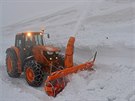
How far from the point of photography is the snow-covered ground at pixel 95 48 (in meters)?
4.43

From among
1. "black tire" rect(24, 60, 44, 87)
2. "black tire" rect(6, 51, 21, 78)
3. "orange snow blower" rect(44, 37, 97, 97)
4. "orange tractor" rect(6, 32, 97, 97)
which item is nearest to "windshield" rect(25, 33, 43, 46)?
"orange tractor" rect(6, 32, 97, 97)

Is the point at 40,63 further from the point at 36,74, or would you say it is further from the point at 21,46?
the point at 21,46

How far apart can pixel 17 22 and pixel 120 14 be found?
259 centimetres

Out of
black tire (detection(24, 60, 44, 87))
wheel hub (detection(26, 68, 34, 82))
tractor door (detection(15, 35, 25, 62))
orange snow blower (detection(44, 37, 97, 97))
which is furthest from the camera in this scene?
tractor door (detection(15, 35, 25, 62))

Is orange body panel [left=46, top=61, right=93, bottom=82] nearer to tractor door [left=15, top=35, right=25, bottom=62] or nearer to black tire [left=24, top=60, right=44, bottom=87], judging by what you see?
black tire [left=24, top=60, right=44, bottom=87]

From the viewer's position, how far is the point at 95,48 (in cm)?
640

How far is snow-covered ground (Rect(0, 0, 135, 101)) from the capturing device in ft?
14.5

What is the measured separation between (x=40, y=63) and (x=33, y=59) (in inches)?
8.6

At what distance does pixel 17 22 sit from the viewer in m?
7.84

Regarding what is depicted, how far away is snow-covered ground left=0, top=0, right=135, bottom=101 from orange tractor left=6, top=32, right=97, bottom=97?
134 mm

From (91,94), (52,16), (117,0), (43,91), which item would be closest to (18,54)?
(43,91)

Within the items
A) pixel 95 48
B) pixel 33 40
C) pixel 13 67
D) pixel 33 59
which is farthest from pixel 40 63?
pixel 95 48

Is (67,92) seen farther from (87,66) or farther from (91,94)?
(87,66)

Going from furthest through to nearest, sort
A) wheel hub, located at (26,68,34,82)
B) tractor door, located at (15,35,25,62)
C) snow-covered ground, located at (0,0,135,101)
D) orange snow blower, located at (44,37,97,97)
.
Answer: tractor door, located at (15,35,25,62) → wheel hub, located at (26,68,34,82) → orange snow blower, located at (44,37,97,97) → snow-covered ground, located at (0,0,135,101)
